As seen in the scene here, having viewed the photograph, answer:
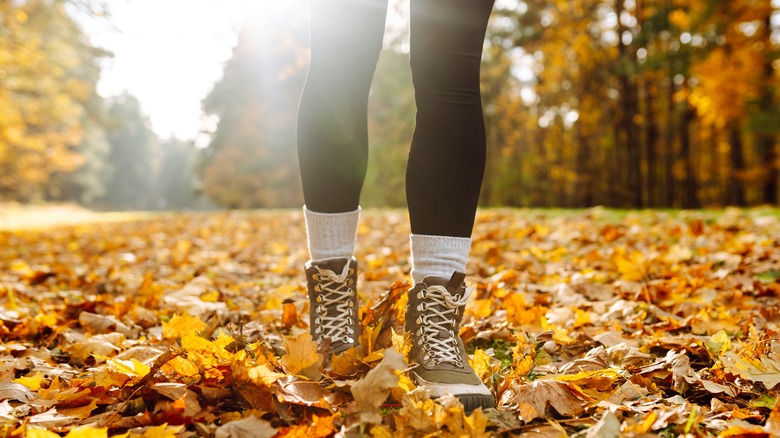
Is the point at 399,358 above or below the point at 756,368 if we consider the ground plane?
above

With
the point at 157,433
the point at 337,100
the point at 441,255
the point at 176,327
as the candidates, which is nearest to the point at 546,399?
the point at 441,255

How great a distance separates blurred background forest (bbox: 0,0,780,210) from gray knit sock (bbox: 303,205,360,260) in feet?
24.9

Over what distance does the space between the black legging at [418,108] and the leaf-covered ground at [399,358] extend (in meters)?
0.35

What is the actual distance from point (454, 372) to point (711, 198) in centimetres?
3182

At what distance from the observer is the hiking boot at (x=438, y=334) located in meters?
1.22

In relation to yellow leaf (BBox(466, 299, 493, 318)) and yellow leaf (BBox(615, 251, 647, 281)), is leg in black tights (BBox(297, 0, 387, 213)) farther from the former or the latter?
yellow leaf (BBox(615, 251, 647, 281))

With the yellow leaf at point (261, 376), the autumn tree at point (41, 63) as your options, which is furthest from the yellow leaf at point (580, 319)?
the autumn tree at point (41, 63)

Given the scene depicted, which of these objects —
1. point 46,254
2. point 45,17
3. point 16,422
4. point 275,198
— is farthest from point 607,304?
point 275,198

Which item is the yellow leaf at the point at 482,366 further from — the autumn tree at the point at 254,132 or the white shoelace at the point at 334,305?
the autumn tree at the point at 254,132

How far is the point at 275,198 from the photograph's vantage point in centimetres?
2630

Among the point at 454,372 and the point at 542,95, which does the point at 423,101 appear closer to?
the point at 454,372

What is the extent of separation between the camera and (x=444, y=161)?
1.33 meters

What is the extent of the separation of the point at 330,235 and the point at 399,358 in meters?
0.53

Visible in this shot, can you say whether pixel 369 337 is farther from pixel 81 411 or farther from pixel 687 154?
pixel 687 154
